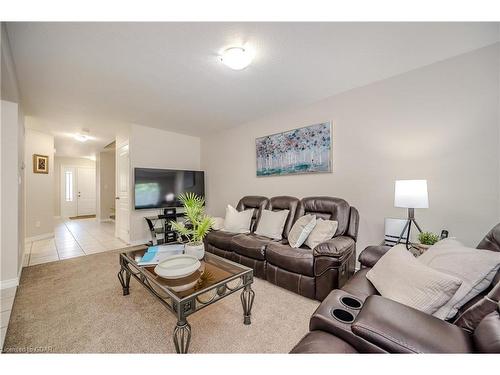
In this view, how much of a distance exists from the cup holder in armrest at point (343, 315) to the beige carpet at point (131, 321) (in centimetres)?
60

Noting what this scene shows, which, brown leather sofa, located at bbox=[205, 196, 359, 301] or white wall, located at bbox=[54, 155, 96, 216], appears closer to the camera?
brown leather sofa, located at bbox=[205, 196, 359, 301]

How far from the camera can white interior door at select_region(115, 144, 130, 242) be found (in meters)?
4.13

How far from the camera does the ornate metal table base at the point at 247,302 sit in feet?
5.43

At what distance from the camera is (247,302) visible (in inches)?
66.3

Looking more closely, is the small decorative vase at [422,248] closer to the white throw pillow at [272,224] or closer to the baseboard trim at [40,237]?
the white throw pillow at [272,224]

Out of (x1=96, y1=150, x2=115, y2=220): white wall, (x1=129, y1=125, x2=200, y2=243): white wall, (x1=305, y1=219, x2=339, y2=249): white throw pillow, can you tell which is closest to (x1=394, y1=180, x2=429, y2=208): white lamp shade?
(x1=305, y1=219, x2=339, y2=249): white throw pillow

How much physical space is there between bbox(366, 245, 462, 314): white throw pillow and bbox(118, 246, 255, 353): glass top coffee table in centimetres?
95

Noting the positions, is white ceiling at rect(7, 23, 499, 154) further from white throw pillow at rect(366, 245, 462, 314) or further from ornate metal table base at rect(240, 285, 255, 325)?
ornate metal table base at rect(240, 285, 255, 325)

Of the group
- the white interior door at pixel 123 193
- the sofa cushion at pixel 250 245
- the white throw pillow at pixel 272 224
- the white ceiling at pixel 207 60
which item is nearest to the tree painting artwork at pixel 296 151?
the white ceiling at pixel 207 60

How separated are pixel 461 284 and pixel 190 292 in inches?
59.2

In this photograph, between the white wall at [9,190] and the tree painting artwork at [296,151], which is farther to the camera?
the tree painting artwork at [296,151]

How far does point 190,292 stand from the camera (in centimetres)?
137
